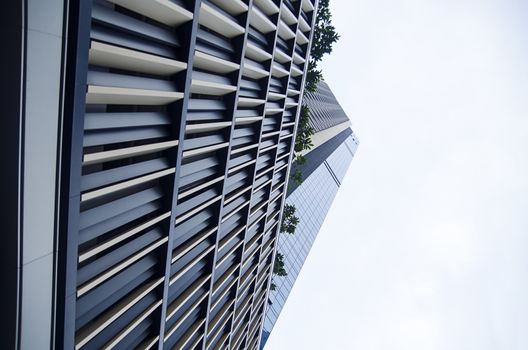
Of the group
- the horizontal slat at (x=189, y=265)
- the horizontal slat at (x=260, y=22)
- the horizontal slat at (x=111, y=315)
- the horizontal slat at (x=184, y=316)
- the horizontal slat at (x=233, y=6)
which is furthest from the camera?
the horizontal slat at (x=260, y=22)

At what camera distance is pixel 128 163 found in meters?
9.34

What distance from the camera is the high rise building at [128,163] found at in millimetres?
5551

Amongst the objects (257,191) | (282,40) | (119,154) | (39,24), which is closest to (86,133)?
(119,154)

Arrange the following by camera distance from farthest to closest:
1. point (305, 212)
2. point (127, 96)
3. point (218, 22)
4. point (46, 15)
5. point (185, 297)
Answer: point (305, 212) → point (185, 297) → point (218, 22) → point (127, 96) → point (46, 15)

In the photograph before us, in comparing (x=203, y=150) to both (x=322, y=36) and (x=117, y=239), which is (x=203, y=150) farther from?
(x=322, y=36)

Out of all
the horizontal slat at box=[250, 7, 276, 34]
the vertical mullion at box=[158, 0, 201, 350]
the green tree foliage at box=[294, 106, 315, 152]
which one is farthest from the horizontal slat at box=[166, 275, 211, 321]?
the green tree foliage at box=[294, 106, 315, 152]

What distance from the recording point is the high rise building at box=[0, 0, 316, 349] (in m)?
5.55

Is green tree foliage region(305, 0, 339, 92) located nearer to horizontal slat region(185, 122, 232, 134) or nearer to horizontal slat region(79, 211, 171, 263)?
horizontal slat region(185, 122, 232, 134)

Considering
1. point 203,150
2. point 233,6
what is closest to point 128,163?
point 203,150

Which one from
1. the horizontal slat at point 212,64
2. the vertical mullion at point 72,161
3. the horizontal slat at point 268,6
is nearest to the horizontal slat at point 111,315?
the vertical mullion at point 72,161

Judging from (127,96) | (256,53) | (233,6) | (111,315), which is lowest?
(111,315)

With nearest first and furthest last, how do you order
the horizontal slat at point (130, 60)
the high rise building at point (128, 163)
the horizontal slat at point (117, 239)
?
1. the high rise building at point (128, 163)
2. the horizontal slat at point (130, 60)
3. the horizontal slat at point (117, 239)

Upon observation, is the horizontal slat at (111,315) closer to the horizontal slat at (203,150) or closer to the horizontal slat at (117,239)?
the horizontal slat at (117,239)

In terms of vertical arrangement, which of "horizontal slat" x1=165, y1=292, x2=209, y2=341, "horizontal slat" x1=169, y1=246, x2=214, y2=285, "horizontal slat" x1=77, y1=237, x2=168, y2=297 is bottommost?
"horizontal slat" x1=165, y1=292, x2=209, y2=341
